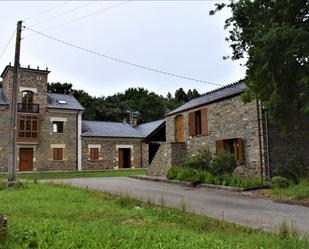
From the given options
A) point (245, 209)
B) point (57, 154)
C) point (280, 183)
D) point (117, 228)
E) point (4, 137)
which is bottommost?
point (245, 209)

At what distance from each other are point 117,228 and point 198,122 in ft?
51.2

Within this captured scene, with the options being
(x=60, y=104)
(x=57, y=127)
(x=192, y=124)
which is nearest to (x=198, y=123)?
(x=192, y=124)

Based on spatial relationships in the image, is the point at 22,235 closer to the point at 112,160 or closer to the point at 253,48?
the point at 253,48

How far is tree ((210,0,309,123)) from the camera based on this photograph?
10672 millimetres

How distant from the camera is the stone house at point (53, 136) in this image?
106 ft

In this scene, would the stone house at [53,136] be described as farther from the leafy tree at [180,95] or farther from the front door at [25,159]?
the leafy tree at [180,95]

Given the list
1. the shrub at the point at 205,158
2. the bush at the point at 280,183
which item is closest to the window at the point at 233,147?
the shrub at the point at 205,158

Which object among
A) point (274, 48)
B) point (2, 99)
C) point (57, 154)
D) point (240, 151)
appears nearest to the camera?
point (274, 48)

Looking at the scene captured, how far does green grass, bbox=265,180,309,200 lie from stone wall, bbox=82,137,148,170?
23793 millimetres

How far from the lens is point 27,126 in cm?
3250

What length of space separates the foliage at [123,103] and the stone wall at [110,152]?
14647 mm

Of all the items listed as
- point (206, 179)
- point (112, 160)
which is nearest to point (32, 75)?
point (112, 160)

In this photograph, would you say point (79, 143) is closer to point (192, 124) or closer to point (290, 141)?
point (192, 124)

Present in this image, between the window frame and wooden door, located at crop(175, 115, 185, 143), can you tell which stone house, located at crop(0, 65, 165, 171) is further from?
wooden door, located at crop(175, 115, 185, 143)
